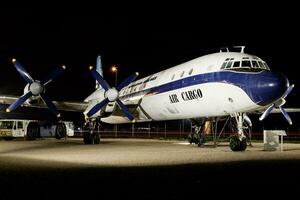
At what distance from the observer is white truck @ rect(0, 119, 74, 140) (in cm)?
3969

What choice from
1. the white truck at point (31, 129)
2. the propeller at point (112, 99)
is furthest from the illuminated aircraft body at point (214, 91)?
the white truck at point (31, 129)

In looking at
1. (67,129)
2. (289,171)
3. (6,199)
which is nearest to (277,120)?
(67,129)

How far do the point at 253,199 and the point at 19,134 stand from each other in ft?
121

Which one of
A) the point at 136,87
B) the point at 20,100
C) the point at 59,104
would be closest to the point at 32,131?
the point at 59,104

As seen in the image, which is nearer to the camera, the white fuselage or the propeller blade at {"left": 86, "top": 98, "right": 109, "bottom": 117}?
the white fuselage

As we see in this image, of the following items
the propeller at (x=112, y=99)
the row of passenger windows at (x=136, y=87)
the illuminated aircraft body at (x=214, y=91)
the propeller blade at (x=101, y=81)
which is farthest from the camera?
the row of passenger windows at (x=136, y=87)

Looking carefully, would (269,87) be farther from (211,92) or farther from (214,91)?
(211,92)

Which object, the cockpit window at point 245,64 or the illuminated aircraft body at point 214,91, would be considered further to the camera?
the cockpit window at point 245,64

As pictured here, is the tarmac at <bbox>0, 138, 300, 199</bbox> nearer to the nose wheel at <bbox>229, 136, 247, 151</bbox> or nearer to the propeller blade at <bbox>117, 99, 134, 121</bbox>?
the nose wheel at <bbox>229, 136, 247, 151</bbox>

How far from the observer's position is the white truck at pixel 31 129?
3969cm

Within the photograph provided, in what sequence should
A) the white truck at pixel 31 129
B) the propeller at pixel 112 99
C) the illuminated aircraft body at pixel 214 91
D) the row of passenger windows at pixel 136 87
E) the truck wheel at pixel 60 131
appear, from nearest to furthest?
the illuminated aircraft body at pixel 214 91 < the propeller at pixel 112 99 < the row of passenger windows at pixel 136 87 < the white truck at pixel 31 129 < the truck wheel at pixel 60 131

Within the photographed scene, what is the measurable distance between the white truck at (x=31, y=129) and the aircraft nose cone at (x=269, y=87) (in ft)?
96.4

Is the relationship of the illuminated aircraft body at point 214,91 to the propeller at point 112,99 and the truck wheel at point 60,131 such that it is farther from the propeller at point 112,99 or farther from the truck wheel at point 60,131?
the truck wheel at point 60,131

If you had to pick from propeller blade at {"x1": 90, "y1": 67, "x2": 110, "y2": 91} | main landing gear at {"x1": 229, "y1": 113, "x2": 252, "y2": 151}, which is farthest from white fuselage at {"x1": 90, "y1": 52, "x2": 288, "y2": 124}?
propeller blade at {"x1": 90, "y1": 67, "x2": 110, "y2": 91}
